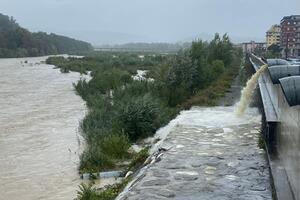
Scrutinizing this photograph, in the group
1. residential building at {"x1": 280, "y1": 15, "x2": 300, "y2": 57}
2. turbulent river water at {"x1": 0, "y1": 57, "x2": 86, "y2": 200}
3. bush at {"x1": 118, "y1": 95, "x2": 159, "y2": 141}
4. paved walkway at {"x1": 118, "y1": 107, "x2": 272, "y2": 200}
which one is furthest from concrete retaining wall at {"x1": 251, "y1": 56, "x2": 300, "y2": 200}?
residential building at {"x1": 280, "y1": 15, "x2": 300, "y2": 57}

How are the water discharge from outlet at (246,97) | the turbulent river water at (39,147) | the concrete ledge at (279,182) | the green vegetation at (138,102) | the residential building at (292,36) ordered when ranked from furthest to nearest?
the residential building at (292,36)
the water discharge from outlet at (246,97)
the green vegetation at (138,102)
the turbulent river water at (39,147)
the concrete ledge at (279,182)

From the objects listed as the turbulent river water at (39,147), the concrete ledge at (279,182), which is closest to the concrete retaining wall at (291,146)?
the concrete ledge at (279,182)

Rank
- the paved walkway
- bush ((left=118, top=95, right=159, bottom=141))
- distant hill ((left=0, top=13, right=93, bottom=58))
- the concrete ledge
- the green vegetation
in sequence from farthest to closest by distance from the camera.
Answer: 1. distant hill ((left=0, top=13, right=93, bottom=58))
2. bush ((left=118, top=95, right=159, bottom=141))
3. the green vegetation
4. the paved walkway
5. the concrete ledge

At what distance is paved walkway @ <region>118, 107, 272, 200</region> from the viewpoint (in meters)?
5.95

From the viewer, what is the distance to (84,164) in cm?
959

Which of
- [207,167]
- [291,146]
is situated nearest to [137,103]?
[207,167]

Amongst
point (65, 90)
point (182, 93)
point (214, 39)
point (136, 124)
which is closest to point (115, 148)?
point (136, 124)

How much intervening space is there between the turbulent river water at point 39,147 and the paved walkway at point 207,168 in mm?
2070

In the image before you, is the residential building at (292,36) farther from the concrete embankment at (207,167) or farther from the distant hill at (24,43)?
the distant hill at (24,43)

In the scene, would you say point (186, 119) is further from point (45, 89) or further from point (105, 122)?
point (45, 89)

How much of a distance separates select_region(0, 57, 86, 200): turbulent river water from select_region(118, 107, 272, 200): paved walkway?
6.79 feet

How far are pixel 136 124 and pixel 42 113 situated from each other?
28.0ft

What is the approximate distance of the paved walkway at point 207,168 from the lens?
5.95 m

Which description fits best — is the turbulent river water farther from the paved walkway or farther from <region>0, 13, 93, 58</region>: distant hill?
<region>0, 13, 93, 58</region>: distant hill
